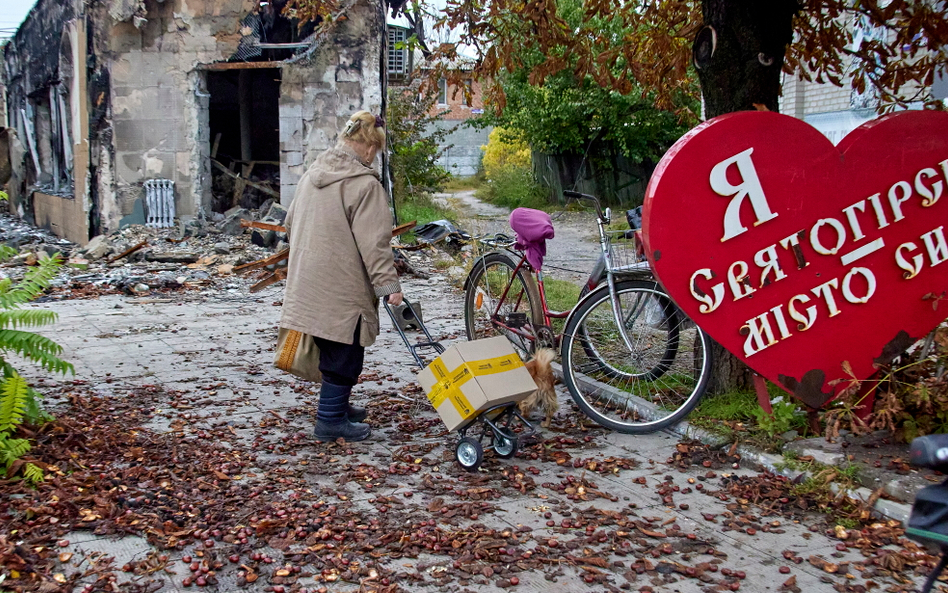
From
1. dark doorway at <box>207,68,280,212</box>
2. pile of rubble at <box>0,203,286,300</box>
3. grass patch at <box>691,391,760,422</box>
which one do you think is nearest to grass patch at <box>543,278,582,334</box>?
grass patch at <box>691,391,760,422</box>

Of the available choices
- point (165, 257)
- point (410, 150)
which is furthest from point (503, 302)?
point (410, 150)

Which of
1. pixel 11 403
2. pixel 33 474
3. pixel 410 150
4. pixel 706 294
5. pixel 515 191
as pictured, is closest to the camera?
pixel 33 474

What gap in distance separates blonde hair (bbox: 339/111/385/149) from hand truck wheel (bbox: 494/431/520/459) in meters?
1.85

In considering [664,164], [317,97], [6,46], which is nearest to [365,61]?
[317,97]

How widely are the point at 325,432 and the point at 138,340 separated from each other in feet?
11.7

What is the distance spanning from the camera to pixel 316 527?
372 centimetres

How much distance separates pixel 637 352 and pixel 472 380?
54.8 inches

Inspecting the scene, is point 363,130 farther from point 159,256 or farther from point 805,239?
point 159,256

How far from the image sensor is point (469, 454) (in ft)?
14.8

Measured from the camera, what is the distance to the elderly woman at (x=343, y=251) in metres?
4.76

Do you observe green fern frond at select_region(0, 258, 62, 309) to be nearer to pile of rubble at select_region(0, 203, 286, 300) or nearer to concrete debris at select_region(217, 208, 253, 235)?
pile of rubble at select_region(0, 203, 286, 300)

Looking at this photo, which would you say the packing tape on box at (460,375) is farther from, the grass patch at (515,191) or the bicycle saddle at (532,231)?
the grass patch at (515,191)

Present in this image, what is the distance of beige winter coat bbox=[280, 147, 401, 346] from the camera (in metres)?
4.75

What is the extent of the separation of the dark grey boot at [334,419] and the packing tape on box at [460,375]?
63cm
